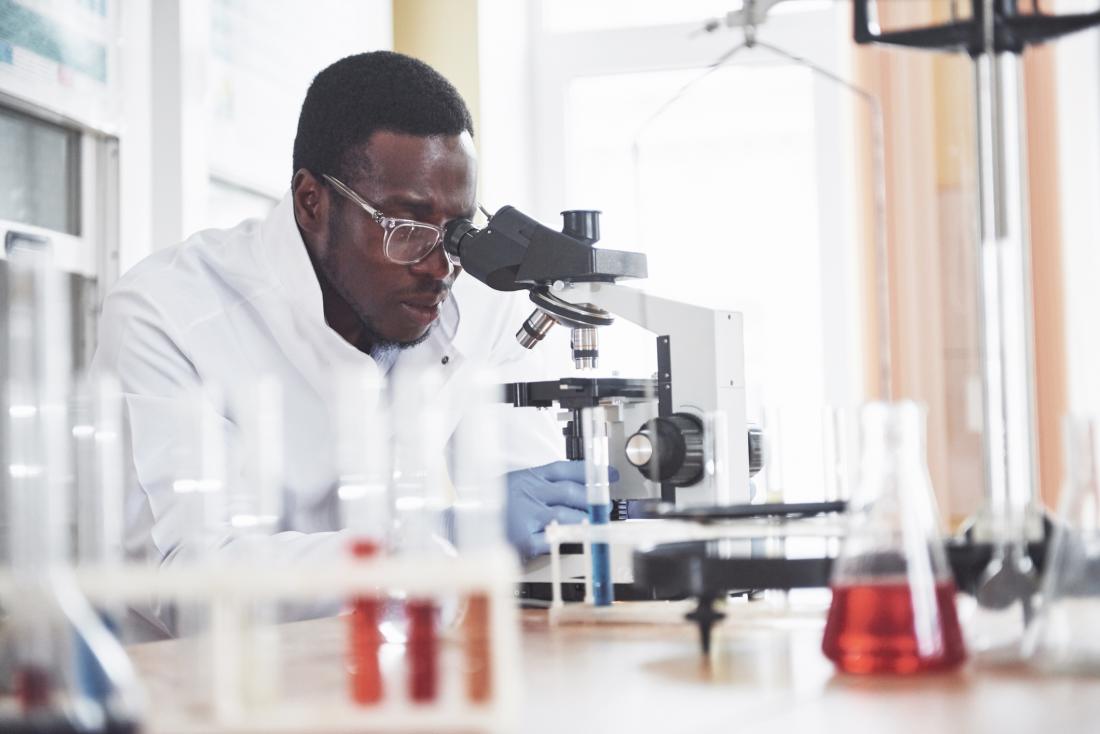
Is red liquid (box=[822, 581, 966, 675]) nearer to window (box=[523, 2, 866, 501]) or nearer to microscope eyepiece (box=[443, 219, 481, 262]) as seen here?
microscope eyepiece (box=[443, 219, 481, 262])

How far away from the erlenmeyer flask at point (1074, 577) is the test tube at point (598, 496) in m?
0.46

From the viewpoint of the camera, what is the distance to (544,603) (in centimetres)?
137

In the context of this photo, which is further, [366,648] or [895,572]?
[895,572]

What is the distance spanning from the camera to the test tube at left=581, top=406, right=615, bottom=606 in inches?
47.4

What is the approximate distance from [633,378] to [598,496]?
0.33 metres

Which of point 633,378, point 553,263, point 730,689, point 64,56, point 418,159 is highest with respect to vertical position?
point 64,56

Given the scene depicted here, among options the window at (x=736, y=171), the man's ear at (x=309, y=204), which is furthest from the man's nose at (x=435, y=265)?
the window at (x=736, y=171)

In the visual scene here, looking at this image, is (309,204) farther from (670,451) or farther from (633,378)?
(670,451)

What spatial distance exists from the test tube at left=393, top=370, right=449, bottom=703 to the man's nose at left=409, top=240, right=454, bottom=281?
112cm

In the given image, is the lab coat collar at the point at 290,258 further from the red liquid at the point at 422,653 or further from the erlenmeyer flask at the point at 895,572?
the red liquid at the point at 422,653

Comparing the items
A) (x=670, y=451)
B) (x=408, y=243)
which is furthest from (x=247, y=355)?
(x=670, y=451)

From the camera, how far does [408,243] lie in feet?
6.42

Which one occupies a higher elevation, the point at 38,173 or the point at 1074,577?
the point at 38,173

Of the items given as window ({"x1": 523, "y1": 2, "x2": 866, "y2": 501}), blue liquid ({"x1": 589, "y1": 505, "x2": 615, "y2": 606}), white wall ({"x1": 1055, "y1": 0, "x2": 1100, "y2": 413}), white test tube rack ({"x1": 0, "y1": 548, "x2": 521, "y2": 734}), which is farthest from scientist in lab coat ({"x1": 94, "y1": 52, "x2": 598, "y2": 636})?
window ({"x1": 523, "y1": 2, "x2": 866, "y2": 501})
